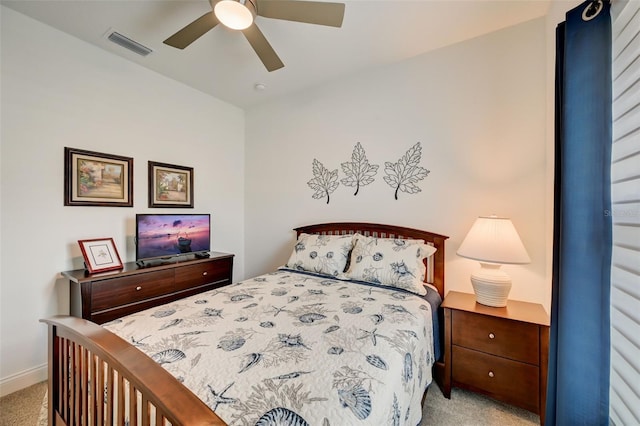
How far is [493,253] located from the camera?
5.92 ft

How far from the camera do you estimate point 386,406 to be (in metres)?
0.97

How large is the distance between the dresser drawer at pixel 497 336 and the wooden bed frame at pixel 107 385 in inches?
71.0

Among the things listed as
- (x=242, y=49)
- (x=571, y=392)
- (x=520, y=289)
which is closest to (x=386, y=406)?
(x=571, y=392)

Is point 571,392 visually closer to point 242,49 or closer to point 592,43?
point 592,43

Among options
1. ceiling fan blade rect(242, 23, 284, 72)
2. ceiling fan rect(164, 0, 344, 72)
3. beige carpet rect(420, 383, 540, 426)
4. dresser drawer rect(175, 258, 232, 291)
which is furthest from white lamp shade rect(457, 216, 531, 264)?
dresser drawer rect(175, 258, 232, 291)

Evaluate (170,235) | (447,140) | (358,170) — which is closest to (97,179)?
(170,235)

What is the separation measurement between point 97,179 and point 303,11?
2341 mm

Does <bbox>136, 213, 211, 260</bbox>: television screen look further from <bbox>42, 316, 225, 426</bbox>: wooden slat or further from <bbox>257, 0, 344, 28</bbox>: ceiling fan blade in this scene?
<bbox>257, 0, 344, 28</bbox>: ceiling fan blade

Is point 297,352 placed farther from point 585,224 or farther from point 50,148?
point 50,148

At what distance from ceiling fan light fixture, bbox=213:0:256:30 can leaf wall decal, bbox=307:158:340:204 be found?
1.65 meters

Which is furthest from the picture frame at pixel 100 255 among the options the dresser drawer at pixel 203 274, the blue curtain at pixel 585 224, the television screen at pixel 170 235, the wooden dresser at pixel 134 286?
the blue curtain at pixel 585 224

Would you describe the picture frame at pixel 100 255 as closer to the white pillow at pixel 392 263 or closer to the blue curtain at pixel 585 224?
the white pillow at pixel 392 263

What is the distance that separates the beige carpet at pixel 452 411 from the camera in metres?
1.65

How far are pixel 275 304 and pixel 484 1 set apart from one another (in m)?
2.62
